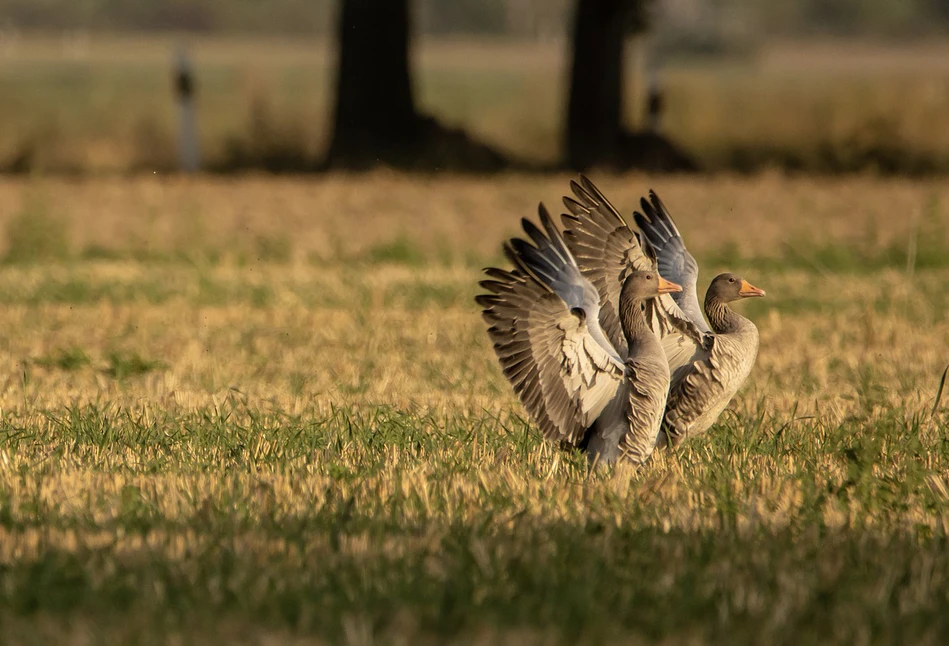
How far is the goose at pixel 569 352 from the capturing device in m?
5.77

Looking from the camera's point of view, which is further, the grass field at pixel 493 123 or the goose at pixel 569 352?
the grass field at pixel 493 123

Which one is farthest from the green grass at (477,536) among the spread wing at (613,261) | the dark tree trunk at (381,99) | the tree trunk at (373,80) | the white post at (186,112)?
the tree trunk at (373,80)

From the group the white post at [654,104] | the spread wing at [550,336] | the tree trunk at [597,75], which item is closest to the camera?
the spread wing at [550,336]

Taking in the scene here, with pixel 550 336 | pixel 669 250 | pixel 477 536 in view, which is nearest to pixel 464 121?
pixel 669 250

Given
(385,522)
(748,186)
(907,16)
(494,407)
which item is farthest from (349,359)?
(907,16)

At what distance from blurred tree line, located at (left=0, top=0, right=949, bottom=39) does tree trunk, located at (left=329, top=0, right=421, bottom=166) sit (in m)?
65.7

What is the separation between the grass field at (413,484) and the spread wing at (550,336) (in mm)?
251

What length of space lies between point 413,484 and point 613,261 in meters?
1.43

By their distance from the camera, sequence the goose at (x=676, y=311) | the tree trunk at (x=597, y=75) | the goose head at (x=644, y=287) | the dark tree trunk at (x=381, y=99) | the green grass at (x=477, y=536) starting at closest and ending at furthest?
the green grass at (x=477, y=536)
the goose head at (x=644, y=287)
the goose at (x=676, y=311)
the dark tree trunk at (x=381, y=99)
the tree trunk at (x=597, y=75)

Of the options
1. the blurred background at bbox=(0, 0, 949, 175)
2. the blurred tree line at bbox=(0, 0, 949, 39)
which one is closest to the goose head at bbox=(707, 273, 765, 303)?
the blurred background at bbox=(0, 0, 949, 175)

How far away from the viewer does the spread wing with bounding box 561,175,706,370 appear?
6.30m

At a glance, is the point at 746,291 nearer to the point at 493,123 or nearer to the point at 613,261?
Answer: the point at 613,261

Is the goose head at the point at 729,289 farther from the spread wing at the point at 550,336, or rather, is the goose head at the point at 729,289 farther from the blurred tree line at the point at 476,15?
the blurred tree line at the point at 476,15

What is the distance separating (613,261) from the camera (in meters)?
6.41
